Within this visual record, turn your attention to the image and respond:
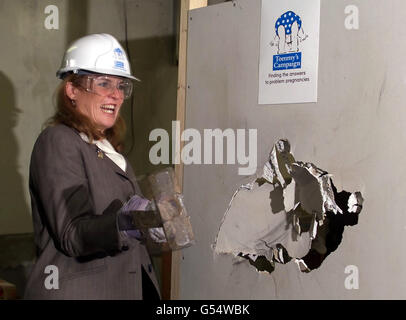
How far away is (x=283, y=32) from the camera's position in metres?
1.86

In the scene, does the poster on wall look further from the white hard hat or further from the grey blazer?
the grey blazer

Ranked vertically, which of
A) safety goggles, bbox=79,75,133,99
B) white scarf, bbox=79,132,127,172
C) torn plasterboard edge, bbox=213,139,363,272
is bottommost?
torn plasterboard edge, bbox=213,139,363,272

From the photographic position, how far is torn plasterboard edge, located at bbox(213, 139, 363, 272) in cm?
172

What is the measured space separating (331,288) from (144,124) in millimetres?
2121

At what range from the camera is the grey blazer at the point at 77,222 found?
1511 mm

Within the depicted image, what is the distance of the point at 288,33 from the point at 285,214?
592mm

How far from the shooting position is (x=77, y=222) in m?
1.52

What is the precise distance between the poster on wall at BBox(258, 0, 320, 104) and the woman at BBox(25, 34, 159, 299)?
0.48 metres

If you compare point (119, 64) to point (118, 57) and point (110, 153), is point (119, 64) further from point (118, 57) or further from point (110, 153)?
point (110, 153)
